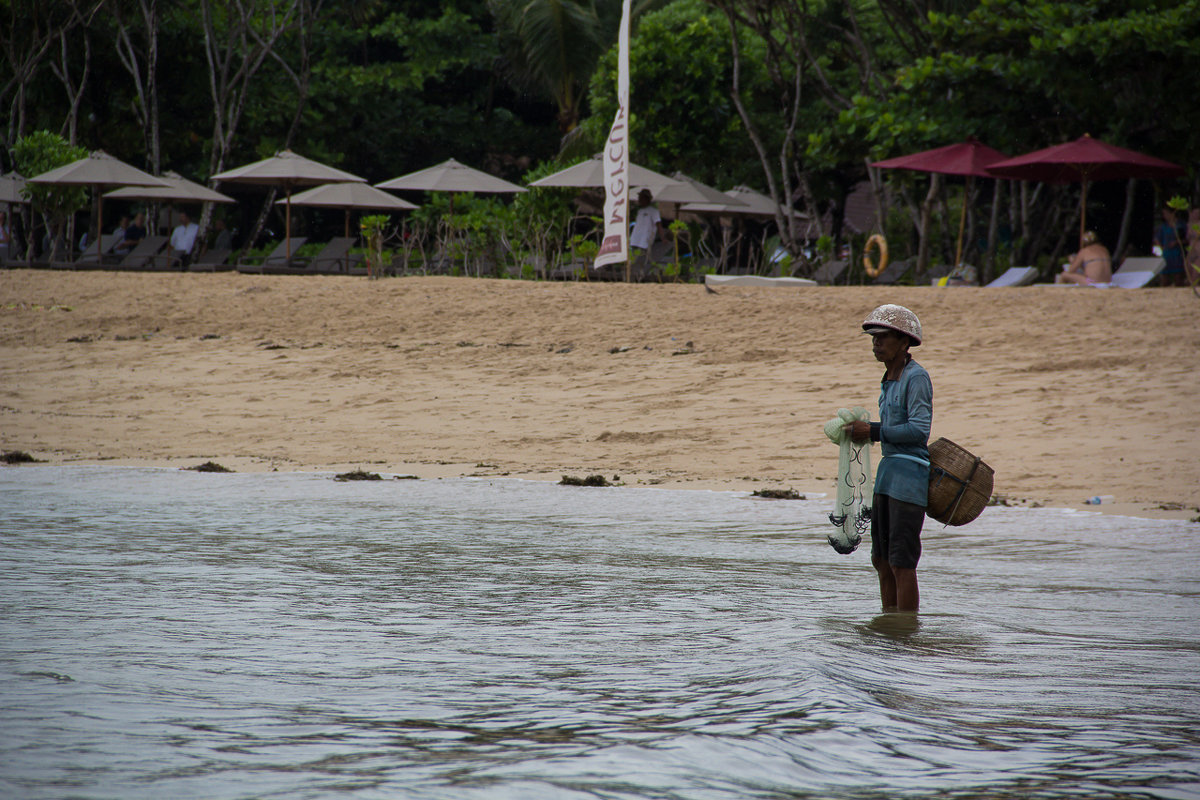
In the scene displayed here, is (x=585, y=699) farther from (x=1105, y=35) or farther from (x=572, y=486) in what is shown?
(x=1105, y=35)

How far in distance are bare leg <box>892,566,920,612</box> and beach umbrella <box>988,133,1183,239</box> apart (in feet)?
40.5

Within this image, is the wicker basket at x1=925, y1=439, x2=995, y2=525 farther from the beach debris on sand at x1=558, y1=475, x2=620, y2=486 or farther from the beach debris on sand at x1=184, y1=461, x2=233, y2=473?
the beach debris on sand at x1=184, y1=461, x2=233, y2=473

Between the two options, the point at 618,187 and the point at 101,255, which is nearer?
the point at 618,187

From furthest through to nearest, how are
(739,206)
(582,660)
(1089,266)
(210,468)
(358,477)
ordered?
1. (739,206)
2. (1089,266)
3. (210,468)
4. (358,477)
5. (582,660)

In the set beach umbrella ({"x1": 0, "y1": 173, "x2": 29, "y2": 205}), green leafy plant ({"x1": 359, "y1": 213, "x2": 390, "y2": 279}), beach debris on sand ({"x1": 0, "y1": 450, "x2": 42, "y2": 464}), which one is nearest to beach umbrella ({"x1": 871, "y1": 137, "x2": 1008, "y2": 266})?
green leafy plant ({"x1": 359, "y1": 213, "x2": 390, "y2": 279})

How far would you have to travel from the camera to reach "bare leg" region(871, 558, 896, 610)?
5.45 m

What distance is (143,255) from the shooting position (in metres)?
23.3

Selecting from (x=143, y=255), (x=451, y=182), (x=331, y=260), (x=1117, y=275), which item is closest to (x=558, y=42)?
(x=451, y=182)

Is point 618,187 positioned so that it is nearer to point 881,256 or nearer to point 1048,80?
point 881,256

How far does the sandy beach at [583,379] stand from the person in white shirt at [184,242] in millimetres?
4200

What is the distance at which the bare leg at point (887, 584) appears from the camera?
5.45 meters

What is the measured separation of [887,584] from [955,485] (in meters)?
0.51

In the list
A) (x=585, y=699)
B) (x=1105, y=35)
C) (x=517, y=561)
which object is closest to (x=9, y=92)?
(x=1105, y=35)

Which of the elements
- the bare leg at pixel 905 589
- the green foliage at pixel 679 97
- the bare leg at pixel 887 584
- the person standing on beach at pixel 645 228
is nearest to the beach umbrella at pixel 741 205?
the green foliage at pixel 679 97
